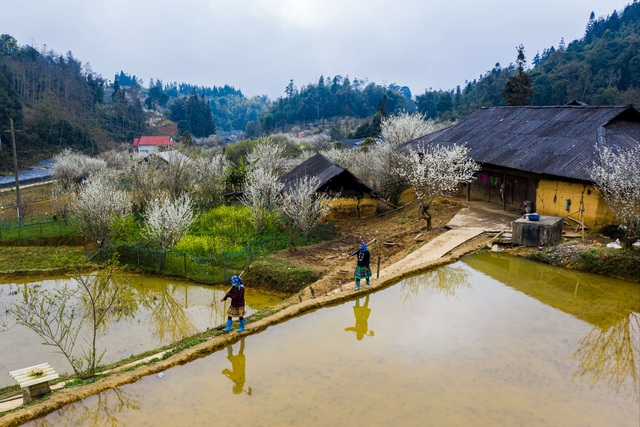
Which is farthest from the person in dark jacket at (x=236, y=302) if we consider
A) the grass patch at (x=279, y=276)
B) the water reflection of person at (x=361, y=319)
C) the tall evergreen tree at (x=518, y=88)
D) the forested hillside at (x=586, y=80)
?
the forested hillside at (x=586, y=80)

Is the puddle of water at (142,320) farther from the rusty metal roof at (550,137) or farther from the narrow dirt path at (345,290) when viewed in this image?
the rusty metal roof at (550,137)

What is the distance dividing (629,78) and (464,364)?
246 ft

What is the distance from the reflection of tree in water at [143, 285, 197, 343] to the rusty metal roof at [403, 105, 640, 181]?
15.4 metres

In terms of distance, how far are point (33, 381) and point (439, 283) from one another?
11.6m

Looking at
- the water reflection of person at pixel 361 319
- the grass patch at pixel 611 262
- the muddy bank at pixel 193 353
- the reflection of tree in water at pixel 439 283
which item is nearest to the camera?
the muddy bank at pixel 193 353

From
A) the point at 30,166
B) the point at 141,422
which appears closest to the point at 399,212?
the point at 141,422

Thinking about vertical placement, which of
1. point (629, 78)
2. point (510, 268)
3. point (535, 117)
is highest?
point (629, 78)

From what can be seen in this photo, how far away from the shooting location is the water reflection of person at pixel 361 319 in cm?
1239

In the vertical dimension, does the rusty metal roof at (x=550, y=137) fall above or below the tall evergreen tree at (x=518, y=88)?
below

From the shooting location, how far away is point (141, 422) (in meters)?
8.96

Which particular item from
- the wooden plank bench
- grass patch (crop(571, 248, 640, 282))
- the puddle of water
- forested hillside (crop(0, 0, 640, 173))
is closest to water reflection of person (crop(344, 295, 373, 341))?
the puddle of water

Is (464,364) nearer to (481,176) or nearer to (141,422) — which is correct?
(141,422)

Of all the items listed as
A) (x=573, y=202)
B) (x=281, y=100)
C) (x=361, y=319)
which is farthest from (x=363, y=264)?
(x=281, y=100)

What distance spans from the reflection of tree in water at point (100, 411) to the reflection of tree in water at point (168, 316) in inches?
181
